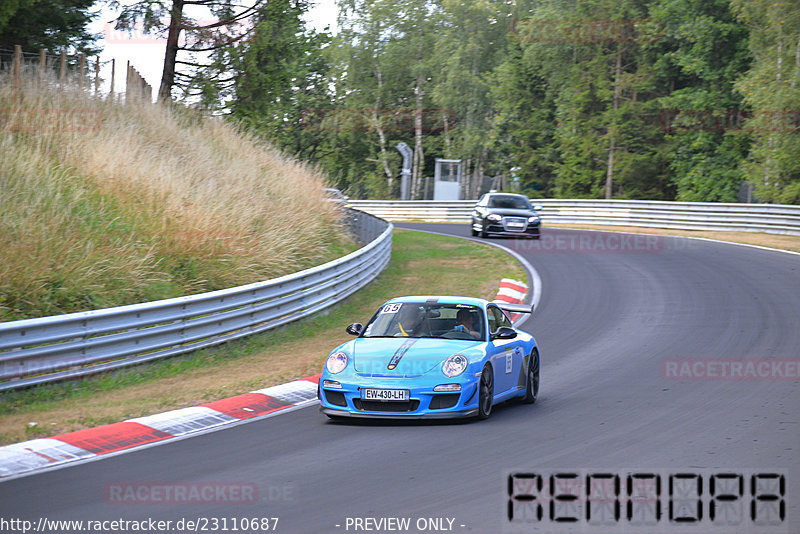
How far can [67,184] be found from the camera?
17062 mm

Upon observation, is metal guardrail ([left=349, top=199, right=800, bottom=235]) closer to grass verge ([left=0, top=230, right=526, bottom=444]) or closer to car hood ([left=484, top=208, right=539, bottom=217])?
car hood ([left=484, top=208, right=539, bottom=217])

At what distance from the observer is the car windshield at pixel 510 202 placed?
3291 cm

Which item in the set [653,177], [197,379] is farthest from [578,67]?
[197,379]

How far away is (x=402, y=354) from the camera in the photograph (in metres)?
9.74

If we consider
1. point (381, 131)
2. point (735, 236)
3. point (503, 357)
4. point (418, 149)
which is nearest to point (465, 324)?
point (503, 357)

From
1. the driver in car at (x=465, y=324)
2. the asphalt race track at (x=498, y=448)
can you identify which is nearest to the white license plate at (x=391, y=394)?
the asphalt race track at (x=498, y=448)

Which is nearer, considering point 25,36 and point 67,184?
point 67,184

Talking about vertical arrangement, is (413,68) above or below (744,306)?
above

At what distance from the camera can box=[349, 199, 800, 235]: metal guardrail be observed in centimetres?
3434

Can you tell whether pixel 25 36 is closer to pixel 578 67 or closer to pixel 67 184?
pixel 67 184

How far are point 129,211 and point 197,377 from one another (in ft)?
17.5

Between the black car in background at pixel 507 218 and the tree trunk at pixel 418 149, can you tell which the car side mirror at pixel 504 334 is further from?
the tree trunk at pixel 418 149

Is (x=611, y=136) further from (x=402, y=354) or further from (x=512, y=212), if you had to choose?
(x=402, y=354)

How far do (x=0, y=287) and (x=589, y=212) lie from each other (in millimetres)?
34231
